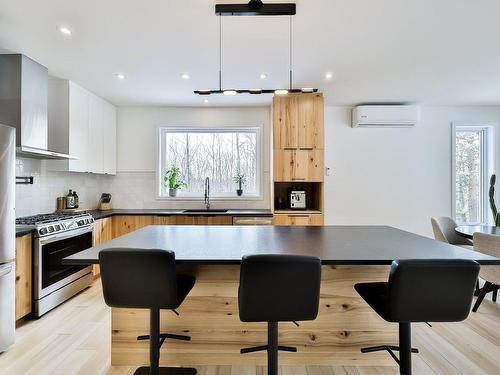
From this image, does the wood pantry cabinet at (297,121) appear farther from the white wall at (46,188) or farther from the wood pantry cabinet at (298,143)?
the white wall at (46,188)

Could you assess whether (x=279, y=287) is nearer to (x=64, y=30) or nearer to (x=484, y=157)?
(x=64, y=30)

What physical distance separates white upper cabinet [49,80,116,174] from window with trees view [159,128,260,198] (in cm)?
89

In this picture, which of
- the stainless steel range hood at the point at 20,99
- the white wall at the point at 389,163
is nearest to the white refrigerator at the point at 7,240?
the stainless steel range hood at the point at 20,99

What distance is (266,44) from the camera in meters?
2.59

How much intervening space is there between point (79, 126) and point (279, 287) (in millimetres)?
3503

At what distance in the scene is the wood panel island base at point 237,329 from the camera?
6.41ft

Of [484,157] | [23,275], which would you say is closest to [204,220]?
[23,275]

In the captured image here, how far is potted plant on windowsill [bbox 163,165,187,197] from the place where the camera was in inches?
179

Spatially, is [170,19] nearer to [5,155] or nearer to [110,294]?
[5,155]

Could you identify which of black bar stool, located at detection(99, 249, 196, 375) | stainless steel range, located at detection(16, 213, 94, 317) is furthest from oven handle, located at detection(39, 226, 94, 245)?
black bar stool, located at detection(99, 249, 196, 375)

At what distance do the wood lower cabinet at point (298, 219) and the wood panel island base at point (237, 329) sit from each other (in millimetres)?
1909

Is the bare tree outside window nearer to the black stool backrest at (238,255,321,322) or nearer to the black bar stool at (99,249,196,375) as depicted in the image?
the black stool backrest at (238,255,321,322)

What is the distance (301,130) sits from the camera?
3887 mm

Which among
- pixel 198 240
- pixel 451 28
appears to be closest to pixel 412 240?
pixel 198 240
